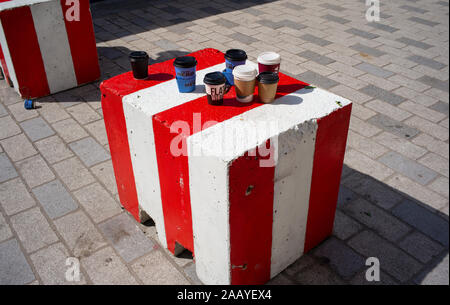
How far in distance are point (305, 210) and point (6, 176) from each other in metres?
2.92

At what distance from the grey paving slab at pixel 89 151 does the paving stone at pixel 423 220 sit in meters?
2.91

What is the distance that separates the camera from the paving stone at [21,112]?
4918 mm

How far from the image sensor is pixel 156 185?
2963 millimetres

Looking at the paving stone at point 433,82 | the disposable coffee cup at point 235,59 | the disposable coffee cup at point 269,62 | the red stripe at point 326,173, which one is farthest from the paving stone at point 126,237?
the paving stone at point 433,82

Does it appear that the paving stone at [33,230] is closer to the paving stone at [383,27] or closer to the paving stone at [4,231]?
the paving stone at [4,231]

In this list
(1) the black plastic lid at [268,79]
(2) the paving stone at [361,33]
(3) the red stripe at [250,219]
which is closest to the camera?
(3) the red stripe at [250,219]

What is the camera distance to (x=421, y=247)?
324 centimetres

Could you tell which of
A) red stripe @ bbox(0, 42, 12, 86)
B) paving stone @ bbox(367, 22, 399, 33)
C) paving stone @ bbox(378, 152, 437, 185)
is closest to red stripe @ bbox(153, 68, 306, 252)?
paving stone @ bbox(378, 152, 437, 185)

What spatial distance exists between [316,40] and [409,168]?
11.8ft

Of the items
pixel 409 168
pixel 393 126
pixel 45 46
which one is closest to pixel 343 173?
pixel 409 168

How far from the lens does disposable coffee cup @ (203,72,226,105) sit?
2615 millimetres

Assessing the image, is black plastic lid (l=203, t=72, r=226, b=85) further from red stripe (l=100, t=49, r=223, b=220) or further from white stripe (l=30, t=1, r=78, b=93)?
white stripe (l=30, t=1, r=78, b=93)
